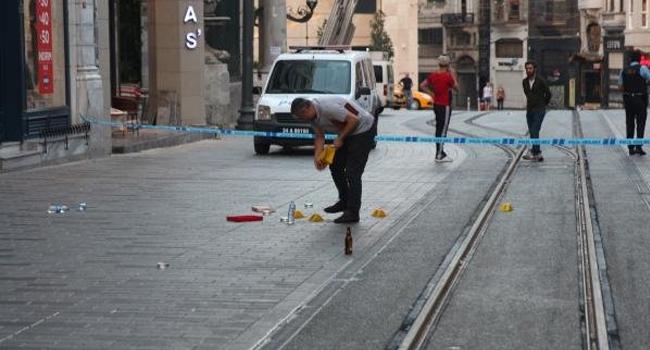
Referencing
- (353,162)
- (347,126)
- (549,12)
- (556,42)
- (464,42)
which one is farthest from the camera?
(464,42)

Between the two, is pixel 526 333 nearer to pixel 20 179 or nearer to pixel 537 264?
pixel 537 264

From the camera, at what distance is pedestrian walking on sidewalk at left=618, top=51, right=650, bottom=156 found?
22.9 m

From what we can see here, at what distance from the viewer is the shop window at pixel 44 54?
21.0m

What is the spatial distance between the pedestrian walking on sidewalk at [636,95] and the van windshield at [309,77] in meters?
5.22

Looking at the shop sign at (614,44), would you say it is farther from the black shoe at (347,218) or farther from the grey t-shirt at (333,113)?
the black shoe at (347,218)

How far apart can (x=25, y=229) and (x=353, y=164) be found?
3413 mm

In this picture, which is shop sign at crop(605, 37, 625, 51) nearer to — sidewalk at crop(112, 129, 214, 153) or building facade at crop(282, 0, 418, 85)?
building facade at crop(282, 0, 418, 85)

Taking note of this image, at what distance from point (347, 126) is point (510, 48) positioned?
240 feet

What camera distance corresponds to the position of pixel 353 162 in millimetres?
14547

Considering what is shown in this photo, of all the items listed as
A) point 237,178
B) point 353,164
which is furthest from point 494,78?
point 353,164

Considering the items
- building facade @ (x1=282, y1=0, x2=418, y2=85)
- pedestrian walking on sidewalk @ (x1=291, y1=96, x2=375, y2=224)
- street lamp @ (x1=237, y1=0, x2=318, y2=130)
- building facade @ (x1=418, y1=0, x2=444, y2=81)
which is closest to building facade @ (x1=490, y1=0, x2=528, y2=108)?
building facade @ (x1=418, y1=0, x2=444, y2=81)

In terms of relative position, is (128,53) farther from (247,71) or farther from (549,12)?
(549,12)

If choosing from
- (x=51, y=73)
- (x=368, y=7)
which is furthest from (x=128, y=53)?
(x=368, y=7)

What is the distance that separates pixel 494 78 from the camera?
86.4 metres
